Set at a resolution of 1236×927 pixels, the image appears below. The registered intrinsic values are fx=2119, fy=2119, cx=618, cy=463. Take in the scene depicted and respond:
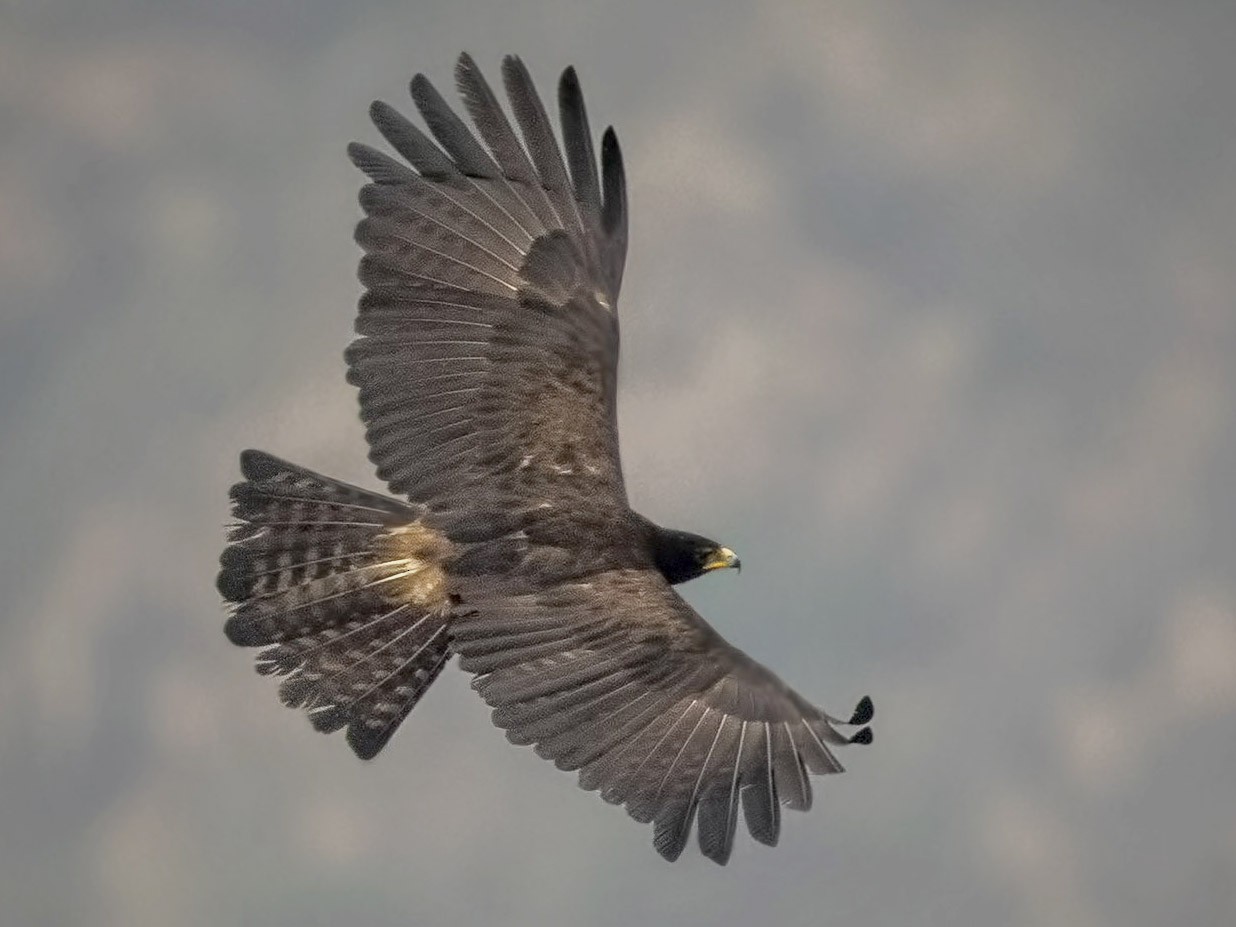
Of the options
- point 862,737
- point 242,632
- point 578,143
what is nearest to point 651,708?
point 862,737

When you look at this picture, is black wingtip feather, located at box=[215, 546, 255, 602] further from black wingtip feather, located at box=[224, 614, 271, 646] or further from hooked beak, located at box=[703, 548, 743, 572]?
hooked beak, located at box=[703, 548, 743, 572]

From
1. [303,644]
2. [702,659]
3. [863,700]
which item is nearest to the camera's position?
[863,700]

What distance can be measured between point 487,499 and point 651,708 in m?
1.89

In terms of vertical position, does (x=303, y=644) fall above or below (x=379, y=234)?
below

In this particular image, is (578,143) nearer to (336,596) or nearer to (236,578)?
(336,596)

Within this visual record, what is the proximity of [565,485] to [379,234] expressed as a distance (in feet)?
6.88

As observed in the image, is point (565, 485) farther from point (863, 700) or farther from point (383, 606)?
point (863, 700)

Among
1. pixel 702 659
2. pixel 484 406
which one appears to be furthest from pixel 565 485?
pixel 702 659

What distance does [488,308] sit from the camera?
14.4 metres

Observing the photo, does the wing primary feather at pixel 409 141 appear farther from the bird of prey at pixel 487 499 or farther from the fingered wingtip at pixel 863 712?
the fingered wingtip at pixel 863 712

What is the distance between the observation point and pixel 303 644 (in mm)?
13938

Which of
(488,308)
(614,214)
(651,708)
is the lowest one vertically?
(651,708)

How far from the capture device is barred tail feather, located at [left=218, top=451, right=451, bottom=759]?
13.9m

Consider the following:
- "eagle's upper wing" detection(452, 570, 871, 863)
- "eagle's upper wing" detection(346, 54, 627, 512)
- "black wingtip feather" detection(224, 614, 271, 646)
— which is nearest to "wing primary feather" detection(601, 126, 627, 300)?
"eagle's upper wing" detection(346, 54, 627, 512)
